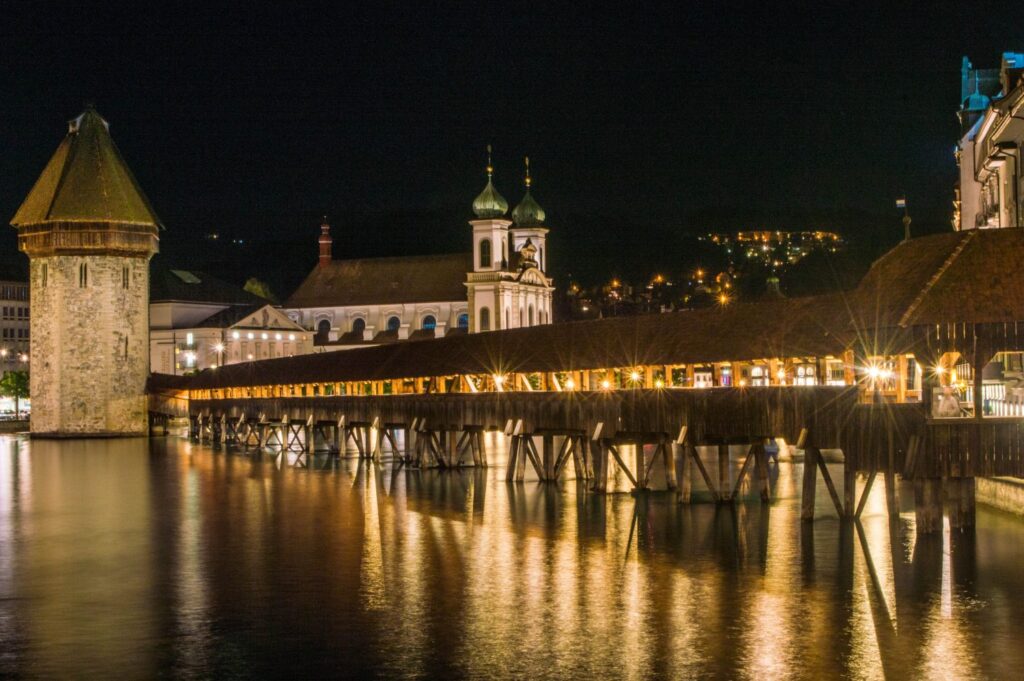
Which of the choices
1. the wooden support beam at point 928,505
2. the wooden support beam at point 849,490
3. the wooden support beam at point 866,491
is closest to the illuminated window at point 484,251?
the wooden support beam at point 866,491

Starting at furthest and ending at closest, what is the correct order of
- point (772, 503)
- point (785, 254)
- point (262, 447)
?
1. point (785, 254)
2. point (262, 447)
3. point (772, 503)

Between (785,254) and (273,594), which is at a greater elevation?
(785,254)

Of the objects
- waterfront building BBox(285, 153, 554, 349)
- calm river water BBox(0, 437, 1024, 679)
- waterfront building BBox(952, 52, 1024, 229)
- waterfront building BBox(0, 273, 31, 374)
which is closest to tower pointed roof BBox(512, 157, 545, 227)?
waterfront building BBox(285, 153, 554, 349)

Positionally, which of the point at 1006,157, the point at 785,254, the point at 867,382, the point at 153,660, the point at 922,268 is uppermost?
the point at 785,254

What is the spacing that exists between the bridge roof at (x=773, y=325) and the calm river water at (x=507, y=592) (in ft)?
10.7

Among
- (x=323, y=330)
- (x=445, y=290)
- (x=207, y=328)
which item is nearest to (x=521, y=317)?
(x=445, y=290)

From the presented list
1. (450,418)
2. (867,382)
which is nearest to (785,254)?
(450,418)

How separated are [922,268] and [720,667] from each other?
10.0 metres

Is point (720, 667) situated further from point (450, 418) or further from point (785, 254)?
point (785, 254)

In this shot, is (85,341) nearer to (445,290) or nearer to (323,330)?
(445,290)

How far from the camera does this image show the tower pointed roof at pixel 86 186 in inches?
2635

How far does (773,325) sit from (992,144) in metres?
11.0

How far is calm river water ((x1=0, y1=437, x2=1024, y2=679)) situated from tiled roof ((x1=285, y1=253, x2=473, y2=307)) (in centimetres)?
8010

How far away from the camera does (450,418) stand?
128 ft
